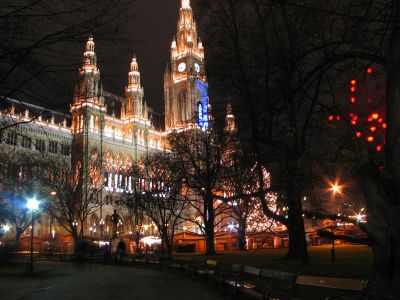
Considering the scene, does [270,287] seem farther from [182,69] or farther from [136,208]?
[182,69]

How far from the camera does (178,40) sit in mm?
97625

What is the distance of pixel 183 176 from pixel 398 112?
27014 mm

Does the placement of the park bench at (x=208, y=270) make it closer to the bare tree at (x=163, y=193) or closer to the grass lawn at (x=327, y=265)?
the grass lawn at (x=327, y=265)

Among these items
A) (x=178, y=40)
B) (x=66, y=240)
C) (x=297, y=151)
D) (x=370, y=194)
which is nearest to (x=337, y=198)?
(x=66, y=240)

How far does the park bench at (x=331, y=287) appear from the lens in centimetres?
654

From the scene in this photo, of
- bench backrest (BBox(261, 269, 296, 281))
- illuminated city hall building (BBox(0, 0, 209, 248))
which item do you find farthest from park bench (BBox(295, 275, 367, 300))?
illuminated city hall building (BBox(0, 0, 209, 248))

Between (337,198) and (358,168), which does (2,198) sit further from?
(358,168)

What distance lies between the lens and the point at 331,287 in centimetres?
753

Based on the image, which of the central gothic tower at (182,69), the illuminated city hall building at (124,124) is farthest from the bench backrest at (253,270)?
the central gothic tower at (182,69)

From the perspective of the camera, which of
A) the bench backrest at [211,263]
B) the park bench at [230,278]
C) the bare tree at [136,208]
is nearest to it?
the park bench at [230,278]

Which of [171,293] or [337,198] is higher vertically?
[337,198]

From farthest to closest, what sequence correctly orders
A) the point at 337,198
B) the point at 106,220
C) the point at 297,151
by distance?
the point at 106,220 → the point at 337,198 → the point at 297,151

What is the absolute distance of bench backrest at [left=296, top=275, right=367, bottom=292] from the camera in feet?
22.1

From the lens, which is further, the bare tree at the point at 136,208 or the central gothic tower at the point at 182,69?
the central gothic tower at the point at 182,69
